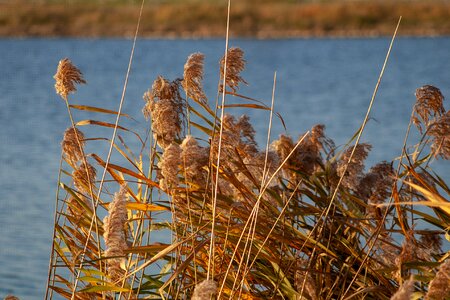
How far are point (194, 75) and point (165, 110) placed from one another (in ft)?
0.52

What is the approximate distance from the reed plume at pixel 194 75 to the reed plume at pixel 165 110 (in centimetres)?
4

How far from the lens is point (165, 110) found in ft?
7.35

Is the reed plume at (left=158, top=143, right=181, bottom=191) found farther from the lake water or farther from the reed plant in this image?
the lake water

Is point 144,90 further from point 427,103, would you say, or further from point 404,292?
point 404,292

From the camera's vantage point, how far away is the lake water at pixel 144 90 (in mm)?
9320

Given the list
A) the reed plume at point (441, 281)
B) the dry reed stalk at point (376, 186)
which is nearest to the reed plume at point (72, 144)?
the dry reed stalk at point (376, 186)

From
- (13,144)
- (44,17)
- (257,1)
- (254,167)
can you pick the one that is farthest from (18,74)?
(254,167)

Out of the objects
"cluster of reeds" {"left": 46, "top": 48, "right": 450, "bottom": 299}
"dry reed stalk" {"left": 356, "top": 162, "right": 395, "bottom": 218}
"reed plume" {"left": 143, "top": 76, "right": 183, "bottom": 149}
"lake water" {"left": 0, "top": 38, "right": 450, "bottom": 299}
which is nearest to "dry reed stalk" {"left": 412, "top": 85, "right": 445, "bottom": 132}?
"cluster of reeds" {"left": 46, "top": 48, "right": 450, "bottom": 299}

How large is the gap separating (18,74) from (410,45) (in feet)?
57.5

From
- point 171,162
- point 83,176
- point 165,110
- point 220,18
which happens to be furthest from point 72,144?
point 220,18

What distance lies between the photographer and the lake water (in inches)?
367

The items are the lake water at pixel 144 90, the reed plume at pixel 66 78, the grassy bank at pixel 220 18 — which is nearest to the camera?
→ the reed plume at pixel 66 78

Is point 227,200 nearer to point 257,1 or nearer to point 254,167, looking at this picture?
point 254,167

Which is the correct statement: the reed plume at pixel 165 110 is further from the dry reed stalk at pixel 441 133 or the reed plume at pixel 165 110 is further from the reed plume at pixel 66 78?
the dry reed stalk at pixel 441 133
